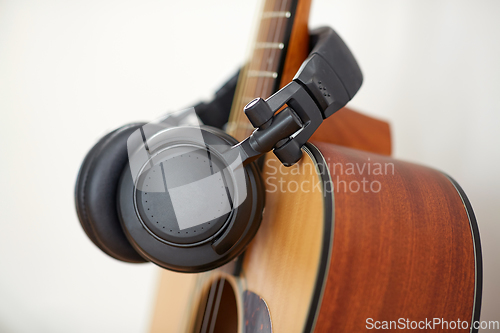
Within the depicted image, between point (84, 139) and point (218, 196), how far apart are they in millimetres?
872

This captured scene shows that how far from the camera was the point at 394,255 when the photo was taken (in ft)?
1.17

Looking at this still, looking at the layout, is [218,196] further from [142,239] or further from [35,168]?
[35,168]

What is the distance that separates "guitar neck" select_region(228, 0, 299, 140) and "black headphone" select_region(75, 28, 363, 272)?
14 centimetres

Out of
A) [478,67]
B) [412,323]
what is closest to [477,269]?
[412,323]

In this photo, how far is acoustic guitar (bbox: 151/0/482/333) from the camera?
34 centimetres

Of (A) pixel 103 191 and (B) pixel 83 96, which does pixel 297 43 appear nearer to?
(A) pixel 103 191

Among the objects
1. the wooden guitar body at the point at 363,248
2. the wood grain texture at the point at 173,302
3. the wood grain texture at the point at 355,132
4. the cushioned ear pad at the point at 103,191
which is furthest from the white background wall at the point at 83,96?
the cushioned ear pad at the point at 103,191

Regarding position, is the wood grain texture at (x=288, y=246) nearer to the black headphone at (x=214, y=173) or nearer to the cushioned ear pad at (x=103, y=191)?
the black headphone at (x=214, y=173)

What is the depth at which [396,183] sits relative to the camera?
1.31 feet

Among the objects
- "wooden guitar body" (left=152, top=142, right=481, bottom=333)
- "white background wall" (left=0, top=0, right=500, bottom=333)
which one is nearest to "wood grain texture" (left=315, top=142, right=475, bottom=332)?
"wooden guitar body" (left=152, top=142, right=481, bottom=333)

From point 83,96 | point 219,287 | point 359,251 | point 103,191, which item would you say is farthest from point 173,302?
point 83,96

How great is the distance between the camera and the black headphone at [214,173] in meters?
0.35

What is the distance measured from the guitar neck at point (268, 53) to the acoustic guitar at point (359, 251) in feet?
0.43

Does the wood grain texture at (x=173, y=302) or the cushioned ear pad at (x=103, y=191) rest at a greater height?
the cushioned ear pad at (x=103, y=191)
